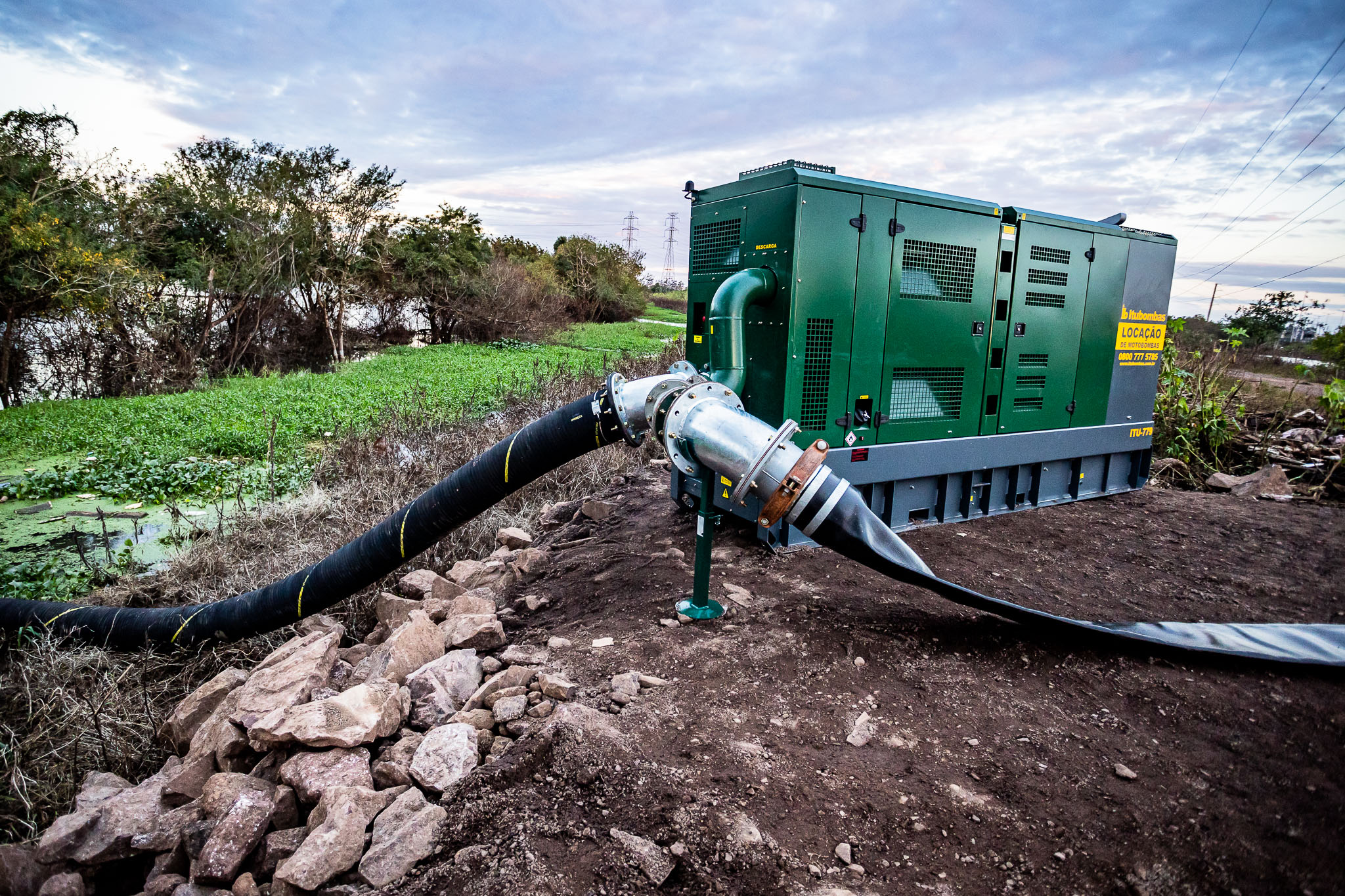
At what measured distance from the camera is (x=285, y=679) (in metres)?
3.38

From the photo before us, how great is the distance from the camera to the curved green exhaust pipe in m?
4.26

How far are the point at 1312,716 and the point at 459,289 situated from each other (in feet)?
75.7

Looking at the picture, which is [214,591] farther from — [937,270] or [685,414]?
[937,270]

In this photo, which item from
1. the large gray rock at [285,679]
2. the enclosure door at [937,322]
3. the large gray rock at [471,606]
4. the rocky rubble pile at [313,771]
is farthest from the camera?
the enclosure door at [937,322]

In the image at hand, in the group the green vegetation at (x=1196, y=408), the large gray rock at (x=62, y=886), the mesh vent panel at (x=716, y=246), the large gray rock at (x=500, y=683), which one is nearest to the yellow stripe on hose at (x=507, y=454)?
the large gray rock at (x=500, y=683)

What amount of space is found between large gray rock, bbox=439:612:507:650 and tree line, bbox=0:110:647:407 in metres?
12.3

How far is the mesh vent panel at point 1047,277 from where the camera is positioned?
5816mm

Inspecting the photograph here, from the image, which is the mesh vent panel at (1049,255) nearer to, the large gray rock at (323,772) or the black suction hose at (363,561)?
the black suction hose at (363,561)

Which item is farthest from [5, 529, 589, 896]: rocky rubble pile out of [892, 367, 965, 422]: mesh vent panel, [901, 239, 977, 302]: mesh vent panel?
[901, 239, 977, 302]: mesh vent panel

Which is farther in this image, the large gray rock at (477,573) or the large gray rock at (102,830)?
the large gray rock at (477,573)

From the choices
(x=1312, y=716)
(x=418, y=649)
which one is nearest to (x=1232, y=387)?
(x=1312, y=716)

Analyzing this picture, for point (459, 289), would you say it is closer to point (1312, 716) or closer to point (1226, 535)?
point (1226, 535)

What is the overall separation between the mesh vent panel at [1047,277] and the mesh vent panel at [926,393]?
115 cm

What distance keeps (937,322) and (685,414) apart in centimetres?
276
